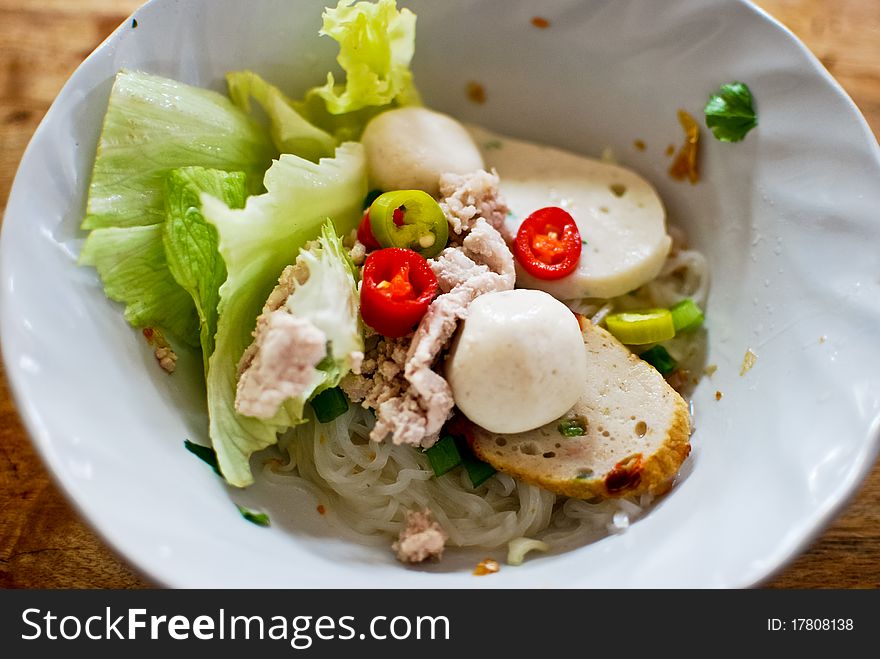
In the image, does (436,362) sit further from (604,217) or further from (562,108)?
(562,108)

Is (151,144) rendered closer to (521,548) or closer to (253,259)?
(253,259)

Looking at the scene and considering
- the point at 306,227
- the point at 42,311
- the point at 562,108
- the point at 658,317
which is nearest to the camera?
the point at 42,311

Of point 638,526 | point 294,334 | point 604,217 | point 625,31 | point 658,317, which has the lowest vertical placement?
point 638,526

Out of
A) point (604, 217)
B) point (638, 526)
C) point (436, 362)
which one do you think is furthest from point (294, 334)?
point (604, 217)

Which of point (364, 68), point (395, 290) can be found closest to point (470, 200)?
point (395, 290)

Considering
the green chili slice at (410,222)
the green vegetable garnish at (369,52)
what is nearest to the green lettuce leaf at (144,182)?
the green vegetable garnish at (369,52)

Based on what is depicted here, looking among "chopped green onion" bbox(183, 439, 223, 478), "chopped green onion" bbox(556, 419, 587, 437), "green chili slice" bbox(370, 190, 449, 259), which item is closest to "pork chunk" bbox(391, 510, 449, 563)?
"chopped green onion" bbox(556, 419, 587, 437)

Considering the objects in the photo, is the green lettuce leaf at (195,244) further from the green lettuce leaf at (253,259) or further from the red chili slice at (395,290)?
the red chili slice at (395,290)
